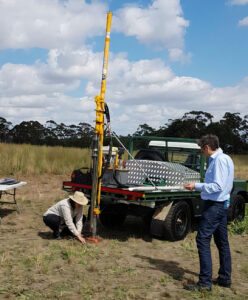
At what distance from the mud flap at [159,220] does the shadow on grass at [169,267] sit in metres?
0.84

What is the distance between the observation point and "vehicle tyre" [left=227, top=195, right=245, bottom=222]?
26.4ft

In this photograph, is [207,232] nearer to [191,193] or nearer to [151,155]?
[191,193]

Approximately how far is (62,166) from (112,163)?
9342 mm

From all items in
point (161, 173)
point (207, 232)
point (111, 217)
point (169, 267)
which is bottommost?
point (169, 267)

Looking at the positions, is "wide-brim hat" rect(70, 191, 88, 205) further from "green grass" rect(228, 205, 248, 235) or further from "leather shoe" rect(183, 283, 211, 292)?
"green grass" rect(228, 205, 248, 235)

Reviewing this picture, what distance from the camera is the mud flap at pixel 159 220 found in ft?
21.3

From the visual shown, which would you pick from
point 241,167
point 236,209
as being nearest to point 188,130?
point 241,167

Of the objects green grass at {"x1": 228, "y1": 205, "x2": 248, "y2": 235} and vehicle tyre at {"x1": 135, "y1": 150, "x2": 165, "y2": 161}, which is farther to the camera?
vehicle tyre at {"x1": 135, "y1": 150, "x2": 165, "y2": 161}

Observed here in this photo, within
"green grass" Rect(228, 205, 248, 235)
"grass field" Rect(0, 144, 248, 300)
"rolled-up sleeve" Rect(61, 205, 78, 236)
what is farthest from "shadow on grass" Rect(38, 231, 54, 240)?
"green grass" Rect(228, 205, 248, 235)

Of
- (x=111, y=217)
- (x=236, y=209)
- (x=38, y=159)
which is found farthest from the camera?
Answer: (x=38, y=159)

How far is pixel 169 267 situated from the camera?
528 centimetres

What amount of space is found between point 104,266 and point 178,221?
2.14 meters

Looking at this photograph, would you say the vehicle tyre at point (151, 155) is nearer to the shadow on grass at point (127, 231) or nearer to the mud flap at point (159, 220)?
the shadow on grass at point (127, 231)

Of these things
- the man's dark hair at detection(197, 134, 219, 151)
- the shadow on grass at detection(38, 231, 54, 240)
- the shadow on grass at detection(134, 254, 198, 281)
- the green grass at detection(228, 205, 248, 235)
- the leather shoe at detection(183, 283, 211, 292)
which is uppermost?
the man's dark hair at detection(197, 134, 219, 151)
